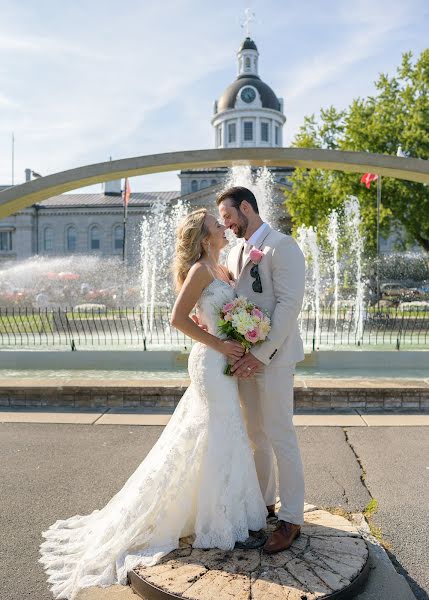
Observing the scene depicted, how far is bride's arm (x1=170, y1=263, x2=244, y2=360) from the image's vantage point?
3.56 metres

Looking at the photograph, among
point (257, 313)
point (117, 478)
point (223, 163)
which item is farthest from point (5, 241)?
point (257, 313)

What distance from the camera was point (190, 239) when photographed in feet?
11.9

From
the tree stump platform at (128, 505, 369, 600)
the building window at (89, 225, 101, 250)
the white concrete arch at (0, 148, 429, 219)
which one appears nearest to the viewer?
the tree stump platform at (128, 505, 369, 600)

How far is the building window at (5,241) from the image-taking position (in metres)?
78.5

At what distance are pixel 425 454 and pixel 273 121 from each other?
3676 inches

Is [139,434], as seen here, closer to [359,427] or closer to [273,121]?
[359,427]

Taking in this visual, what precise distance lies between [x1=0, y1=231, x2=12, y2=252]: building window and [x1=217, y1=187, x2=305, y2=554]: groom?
79.5 meters

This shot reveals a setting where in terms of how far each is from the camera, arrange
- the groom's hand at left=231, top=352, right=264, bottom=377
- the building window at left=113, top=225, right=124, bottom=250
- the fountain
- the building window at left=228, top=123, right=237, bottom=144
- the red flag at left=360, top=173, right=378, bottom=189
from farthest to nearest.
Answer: the building window at left=228, top=123, right=237, bottom=144 → the building window at left=113, top=225, right=124, bottom=250 → the red flag at left=360, top=173, right=378, bottom=189 → the fountain → the groom's hand at left=231, top=352, right=264, bottom=377

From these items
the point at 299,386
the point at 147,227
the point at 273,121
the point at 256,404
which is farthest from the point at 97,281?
the point at 273,121

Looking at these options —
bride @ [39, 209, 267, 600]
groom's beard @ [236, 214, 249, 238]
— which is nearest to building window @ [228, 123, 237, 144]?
groom's beard @ [236, 214, 249, 238]

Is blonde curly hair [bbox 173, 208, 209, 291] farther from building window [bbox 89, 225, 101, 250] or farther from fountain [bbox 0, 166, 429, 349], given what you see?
building window [bbox 89, 225, 101, 250]

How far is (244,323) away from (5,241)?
80.8 meters

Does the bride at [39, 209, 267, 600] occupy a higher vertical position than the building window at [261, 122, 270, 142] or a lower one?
lower

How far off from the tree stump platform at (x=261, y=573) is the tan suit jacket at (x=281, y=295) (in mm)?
1064
